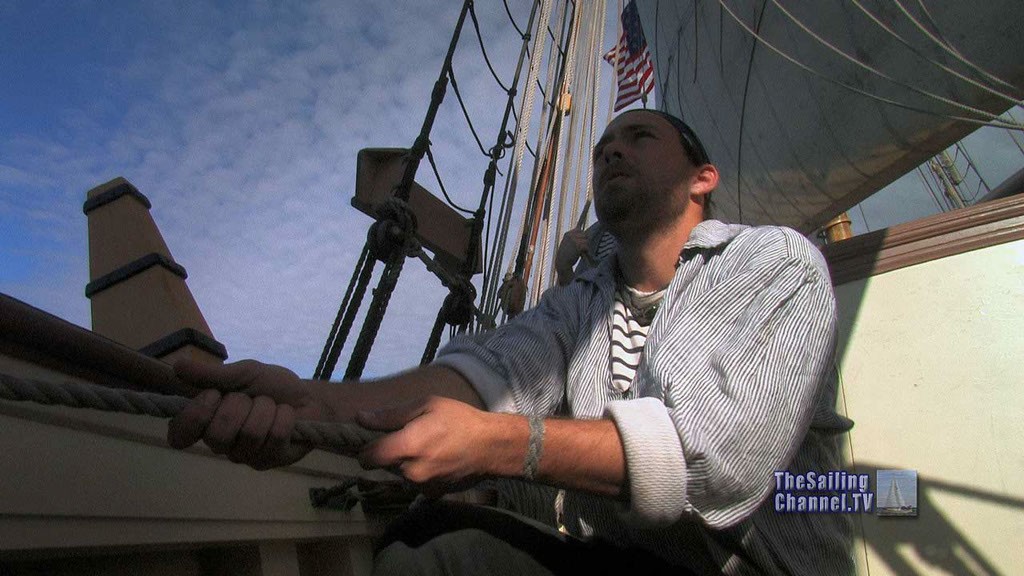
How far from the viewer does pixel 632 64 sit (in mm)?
7727

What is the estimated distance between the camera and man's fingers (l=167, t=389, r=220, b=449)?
62cm

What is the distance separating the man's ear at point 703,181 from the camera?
1386mm

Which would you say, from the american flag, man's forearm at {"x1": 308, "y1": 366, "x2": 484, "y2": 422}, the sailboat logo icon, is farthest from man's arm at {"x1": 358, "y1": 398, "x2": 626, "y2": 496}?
the american flag

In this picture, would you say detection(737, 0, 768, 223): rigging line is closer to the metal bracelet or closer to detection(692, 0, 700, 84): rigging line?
detection(692, 0, 700, 84): rigging line

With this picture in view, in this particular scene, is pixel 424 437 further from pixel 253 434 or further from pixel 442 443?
pixel 253 434

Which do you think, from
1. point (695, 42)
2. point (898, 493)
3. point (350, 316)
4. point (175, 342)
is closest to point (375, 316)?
point (350, 316)

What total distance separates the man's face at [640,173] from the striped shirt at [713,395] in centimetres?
17

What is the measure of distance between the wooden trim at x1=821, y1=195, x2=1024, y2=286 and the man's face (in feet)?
Answer: 3.60

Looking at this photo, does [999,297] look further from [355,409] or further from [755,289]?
[355,409]

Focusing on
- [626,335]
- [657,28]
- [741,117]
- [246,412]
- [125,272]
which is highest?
[657,28]

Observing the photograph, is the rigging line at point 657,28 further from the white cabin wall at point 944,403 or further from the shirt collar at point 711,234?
the shirt collar at point 711,234

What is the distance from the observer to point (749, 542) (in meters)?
0.85

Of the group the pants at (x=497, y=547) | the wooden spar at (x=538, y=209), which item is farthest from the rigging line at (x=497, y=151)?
the pants at (x=497, y=547)

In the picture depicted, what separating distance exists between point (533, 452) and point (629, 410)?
4.5 inches
